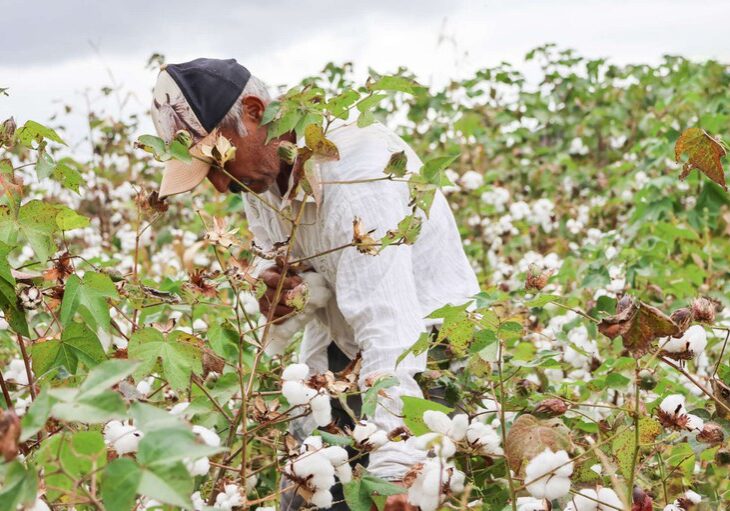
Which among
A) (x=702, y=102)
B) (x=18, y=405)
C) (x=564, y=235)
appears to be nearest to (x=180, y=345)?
(x=18, y=405)

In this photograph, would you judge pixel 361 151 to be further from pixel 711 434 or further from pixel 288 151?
pixel 711 434

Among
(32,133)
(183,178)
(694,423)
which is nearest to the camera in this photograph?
(694,423)

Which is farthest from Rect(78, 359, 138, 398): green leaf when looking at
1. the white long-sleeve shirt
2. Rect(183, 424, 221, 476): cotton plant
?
the white long-sleeve shirt

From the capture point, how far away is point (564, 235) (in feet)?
15.3

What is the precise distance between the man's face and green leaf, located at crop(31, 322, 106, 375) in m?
0.38

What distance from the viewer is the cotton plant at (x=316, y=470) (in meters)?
1.26

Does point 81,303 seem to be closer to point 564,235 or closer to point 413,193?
point 413,193

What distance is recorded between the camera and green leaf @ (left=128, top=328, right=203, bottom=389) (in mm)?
1420

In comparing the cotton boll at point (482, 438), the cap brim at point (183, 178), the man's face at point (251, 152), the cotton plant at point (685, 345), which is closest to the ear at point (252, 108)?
the man's face at point (251, 152)

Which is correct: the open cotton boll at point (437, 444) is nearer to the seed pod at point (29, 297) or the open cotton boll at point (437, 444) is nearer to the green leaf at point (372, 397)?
the green leaf at point (372, 397)

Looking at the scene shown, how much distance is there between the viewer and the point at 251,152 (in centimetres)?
183

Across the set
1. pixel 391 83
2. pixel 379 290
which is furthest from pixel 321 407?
pixel 391 83

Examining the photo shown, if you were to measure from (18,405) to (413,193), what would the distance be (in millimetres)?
960

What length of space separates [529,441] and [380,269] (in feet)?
1.64
